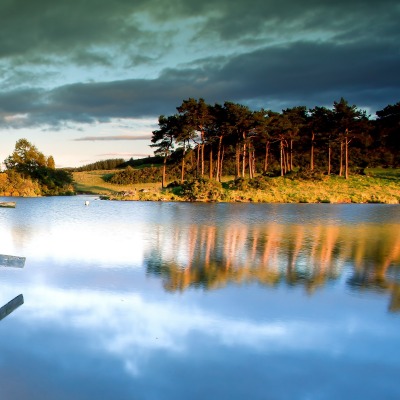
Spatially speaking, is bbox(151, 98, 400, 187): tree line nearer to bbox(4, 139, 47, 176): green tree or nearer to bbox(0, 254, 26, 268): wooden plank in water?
bbox(4, 139, 47, 176): green tree

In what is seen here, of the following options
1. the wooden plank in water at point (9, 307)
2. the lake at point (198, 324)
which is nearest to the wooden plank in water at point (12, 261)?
the lake at point (198, 324)

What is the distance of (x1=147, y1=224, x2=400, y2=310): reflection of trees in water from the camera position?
977 cm

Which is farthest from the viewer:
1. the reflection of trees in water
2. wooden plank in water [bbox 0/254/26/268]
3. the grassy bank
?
the grassy bank

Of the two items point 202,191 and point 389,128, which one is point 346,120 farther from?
point 202,191

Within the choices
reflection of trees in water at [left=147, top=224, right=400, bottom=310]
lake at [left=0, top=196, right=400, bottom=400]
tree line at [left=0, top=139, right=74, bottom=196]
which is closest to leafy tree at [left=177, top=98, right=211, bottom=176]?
tree line at [left=0, top=139, right=74, bottom=196]

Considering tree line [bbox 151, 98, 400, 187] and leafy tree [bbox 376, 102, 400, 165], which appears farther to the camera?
leafy tree [bbox 376, 102, 400, 165]

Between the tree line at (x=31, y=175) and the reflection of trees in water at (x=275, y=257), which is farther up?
the tree line at (x=31, y=175)

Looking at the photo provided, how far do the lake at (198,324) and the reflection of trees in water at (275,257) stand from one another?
68 millimetres

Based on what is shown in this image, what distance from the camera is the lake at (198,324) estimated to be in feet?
15.4

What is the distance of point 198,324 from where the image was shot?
657 centimetres

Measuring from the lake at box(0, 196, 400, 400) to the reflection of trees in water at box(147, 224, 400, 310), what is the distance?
7cm

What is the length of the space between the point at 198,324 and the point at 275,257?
6.71 m

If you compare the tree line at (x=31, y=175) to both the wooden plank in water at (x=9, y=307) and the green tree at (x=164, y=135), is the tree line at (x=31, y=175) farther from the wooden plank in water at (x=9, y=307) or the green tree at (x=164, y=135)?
the wooden plank in water at (x=9, y=307)

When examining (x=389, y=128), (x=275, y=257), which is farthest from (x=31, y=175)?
(x=275, y=257)
